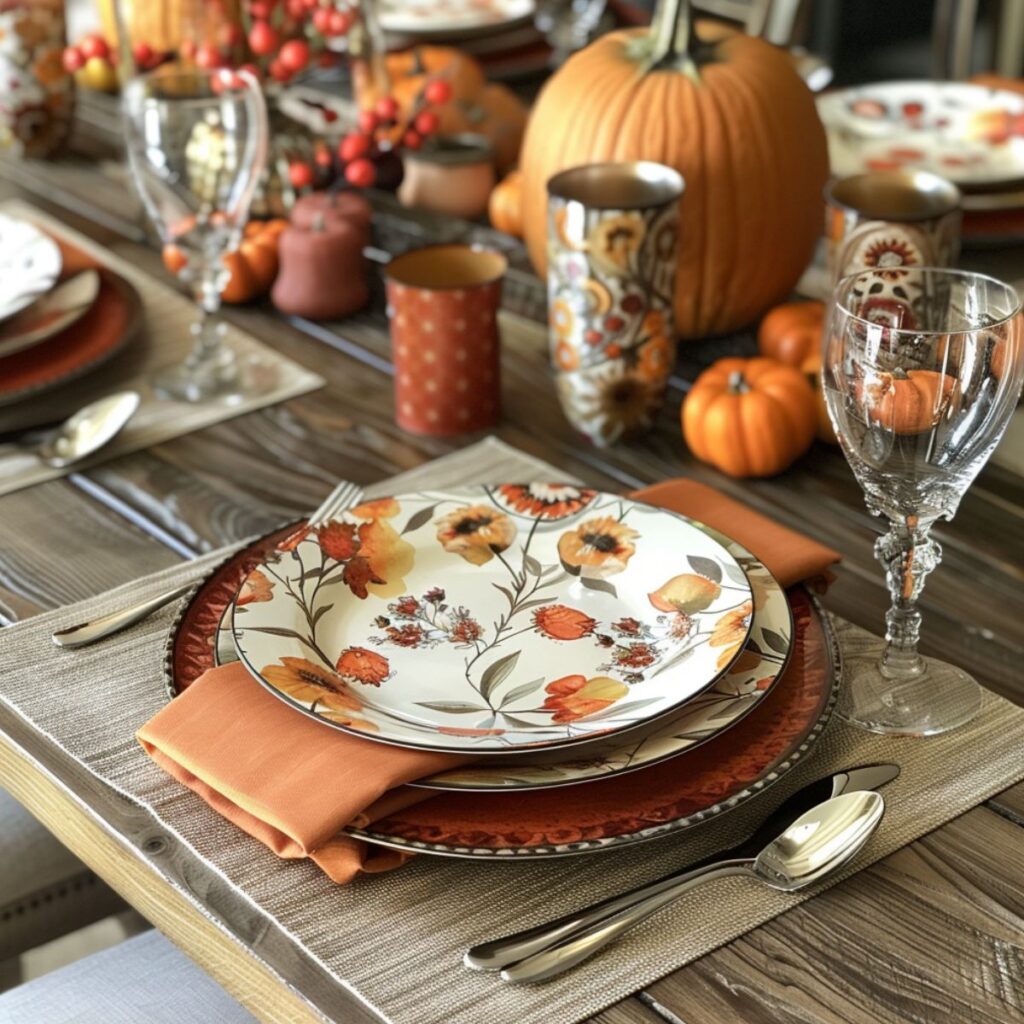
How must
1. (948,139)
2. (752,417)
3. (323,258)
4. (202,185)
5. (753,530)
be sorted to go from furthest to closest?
(948,139) → (323,258) → (202,185) → (752,417) → (753,530)

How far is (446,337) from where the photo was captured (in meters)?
1.05

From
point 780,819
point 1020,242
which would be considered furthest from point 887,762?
point 1020,242

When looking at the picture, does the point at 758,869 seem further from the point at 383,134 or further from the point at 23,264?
the point at 383,134

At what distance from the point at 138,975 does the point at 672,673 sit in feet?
1.33

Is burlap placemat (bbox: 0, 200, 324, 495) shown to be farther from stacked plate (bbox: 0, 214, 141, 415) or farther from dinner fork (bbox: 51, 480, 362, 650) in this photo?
dinner fork (bbox: 51, 480, 362, 650)

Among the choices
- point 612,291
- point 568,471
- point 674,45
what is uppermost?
point 674,45

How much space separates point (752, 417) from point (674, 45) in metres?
0.36

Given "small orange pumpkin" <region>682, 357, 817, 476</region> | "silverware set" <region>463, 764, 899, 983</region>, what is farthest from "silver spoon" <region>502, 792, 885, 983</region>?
"small orange pumpkin" <region>682, 357, 817, 476</region>

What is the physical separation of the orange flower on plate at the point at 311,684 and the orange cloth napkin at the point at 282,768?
0.01 meters

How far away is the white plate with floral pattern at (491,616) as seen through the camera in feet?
2.20

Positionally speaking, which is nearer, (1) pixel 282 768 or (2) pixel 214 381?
(1) pixel 282 768

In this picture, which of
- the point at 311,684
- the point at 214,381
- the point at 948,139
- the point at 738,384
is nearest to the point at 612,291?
the point at 738,384

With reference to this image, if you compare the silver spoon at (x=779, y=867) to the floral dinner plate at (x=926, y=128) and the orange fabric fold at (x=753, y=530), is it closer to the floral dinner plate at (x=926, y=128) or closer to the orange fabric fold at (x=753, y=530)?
the orange fabric fold at (x=753, y=530)

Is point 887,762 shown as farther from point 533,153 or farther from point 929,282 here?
point 533,153
